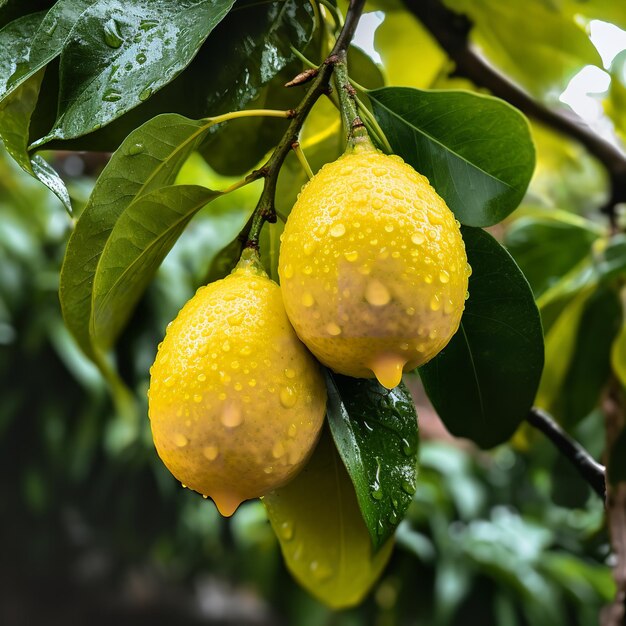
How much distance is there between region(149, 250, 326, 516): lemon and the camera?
268mm

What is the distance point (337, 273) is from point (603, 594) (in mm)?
1236

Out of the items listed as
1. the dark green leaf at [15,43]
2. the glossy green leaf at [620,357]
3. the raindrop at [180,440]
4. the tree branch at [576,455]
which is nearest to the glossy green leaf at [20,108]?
the dark green leaf at [15,43]

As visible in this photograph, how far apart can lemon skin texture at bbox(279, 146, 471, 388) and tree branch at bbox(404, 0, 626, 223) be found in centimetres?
31

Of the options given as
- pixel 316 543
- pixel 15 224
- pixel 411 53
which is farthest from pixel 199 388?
pixel 15 224

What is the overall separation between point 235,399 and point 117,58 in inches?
5.8

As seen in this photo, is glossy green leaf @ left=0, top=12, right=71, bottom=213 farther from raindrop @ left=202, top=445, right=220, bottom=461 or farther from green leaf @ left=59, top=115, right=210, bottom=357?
raindrop @ left=202, top=445, right=220, bottom=461

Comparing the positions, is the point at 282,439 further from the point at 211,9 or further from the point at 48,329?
the point at 48,329

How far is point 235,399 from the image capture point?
0.27 metres

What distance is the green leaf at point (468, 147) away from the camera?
0.34 meters

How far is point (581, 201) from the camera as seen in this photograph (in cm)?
167

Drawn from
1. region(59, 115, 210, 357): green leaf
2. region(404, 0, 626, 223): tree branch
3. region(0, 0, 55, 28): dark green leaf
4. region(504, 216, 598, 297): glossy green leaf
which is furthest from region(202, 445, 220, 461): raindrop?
region(504, 216, 598, 297): glossy green leaf

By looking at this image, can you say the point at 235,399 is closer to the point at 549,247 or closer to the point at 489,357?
the point at 489,357

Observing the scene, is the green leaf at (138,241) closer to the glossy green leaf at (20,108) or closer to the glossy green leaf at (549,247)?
the glossy green leaf at (20,108)

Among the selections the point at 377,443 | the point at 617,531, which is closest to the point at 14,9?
the point at 377,443
